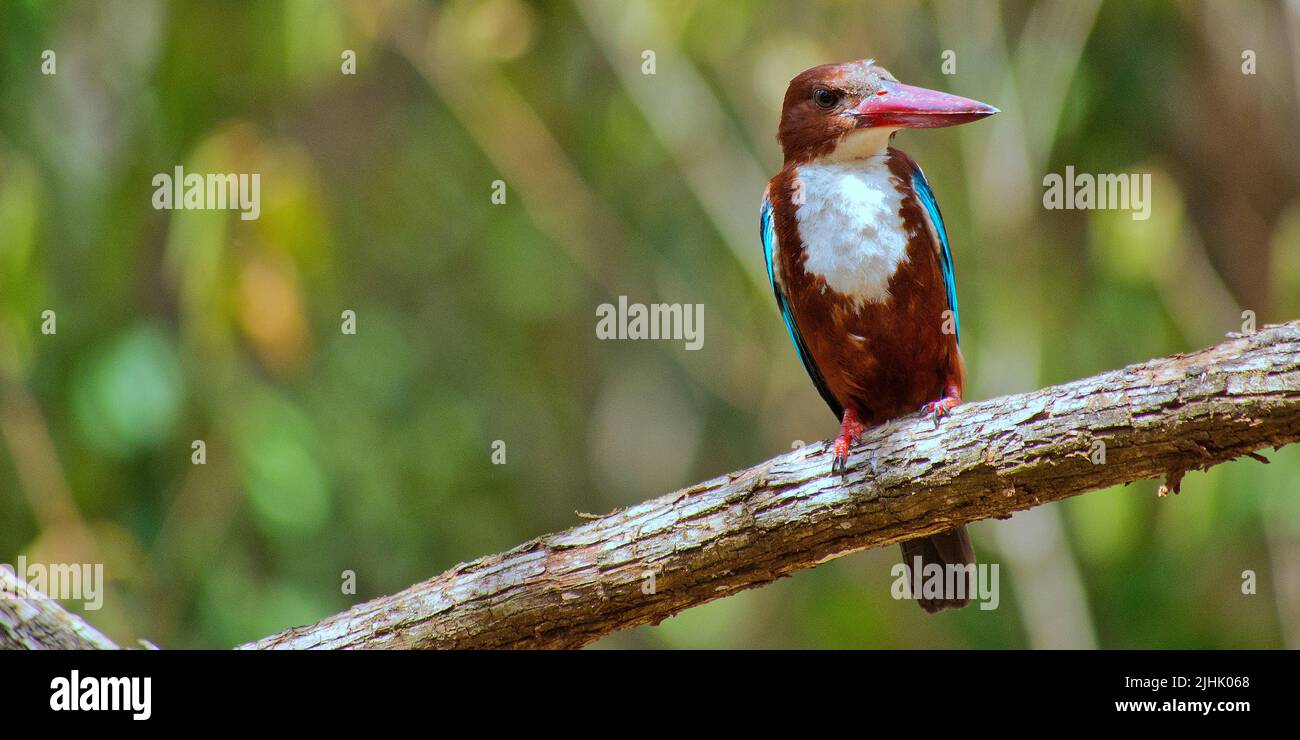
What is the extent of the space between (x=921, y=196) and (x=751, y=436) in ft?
12.6

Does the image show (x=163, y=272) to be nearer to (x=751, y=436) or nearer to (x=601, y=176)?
(x=601, y=176)

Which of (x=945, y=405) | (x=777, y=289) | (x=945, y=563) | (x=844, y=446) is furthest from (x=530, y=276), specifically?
(x=844, y=446)

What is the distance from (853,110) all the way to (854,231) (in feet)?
1.14

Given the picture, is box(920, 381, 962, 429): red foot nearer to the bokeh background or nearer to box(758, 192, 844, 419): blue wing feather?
box(758, 192, 844, 419): blue wing feather

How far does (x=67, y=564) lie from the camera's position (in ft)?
16.7

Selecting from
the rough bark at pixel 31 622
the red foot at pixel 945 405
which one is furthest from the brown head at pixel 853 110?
the rough bark at pixel 31 622

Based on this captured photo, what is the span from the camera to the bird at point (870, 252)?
332cm

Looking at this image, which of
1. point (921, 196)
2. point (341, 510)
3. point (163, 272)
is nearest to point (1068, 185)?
point (921, 196)

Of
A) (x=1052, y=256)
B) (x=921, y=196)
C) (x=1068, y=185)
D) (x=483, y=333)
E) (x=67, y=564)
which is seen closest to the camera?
(x=921, y=196)

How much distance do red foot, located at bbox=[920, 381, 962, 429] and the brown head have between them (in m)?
0.68

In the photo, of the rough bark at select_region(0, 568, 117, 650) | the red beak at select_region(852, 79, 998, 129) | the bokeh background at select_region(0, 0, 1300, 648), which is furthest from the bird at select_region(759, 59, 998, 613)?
the bokeh background at select_region(0, 0, 1300, 648)

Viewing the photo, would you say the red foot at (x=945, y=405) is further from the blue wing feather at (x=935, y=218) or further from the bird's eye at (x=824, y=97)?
the bird's eye at (x=824, y=97)

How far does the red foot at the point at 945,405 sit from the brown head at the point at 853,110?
0.68 metres

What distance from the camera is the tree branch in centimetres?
251
